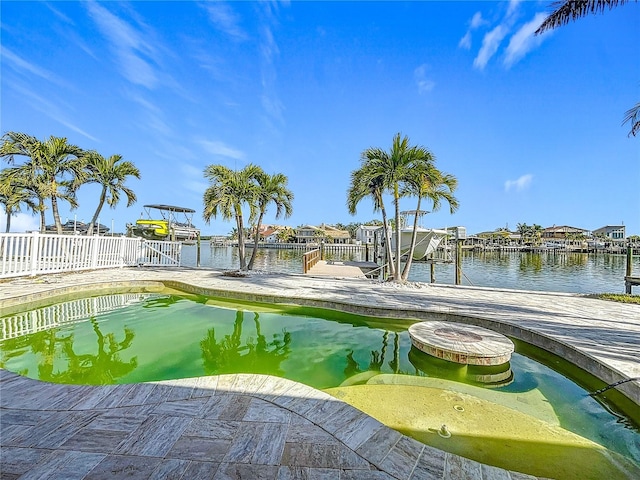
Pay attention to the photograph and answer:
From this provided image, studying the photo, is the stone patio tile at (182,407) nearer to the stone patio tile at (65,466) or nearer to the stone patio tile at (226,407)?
the stone patio tile at (226,407)

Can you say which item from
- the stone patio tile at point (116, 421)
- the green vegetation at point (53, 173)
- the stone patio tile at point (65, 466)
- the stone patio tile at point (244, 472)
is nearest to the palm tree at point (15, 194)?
the green vegetation at point (53, 173)

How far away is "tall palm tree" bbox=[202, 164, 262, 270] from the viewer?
10299mm

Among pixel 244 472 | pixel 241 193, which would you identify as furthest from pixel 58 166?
pixel 244 472

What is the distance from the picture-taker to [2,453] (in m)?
1.73

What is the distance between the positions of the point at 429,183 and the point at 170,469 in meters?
9.20

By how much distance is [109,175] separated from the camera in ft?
41.1

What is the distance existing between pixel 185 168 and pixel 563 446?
82.2 feet

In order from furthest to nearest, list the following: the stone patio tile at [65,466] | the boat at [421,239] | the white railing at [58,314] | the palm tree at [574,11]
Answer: the boat at [421,239]
the palm tree at [574,11]
the white railing at [58,314]
the stone patio tile at [65,466]

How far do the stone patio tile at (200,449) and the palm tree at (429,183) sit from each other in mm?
8409

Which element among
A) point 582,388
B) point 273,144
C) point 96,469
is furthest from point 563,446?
point 273,144

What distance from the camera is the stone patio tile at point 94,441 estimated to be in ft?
5.88

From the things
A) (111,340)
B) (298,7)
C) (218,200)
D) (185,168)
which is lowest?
(111,340)

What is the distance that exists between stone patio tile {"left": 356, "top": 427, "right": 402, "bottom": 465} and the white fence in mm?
10110

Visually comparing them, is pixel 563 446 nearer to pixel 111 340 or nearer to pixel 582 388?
pixel 582 388
